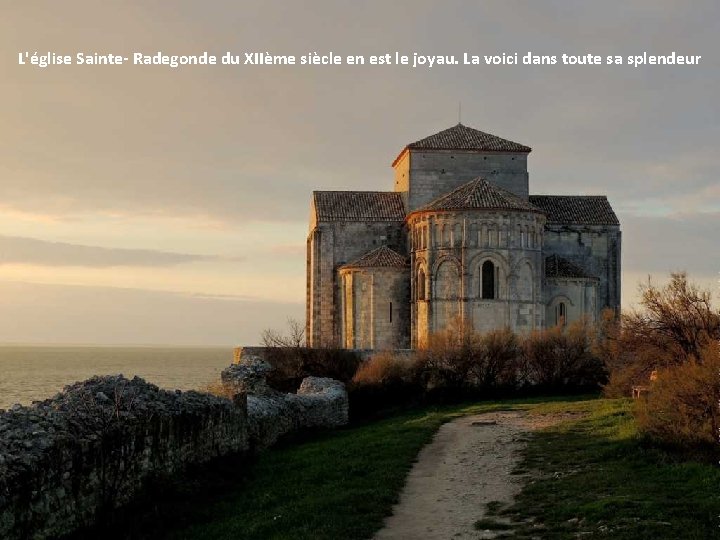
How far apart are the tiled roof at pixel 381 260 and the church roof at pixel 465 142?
19.8ft

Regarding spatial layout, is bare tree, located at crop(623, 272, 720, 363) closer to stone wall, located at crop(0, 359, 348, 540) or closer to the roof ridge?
stone wall, located at crop(0, 359, 348, 540)

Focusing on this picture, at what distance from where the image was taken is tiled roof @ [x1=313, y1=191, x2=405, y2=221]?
44406 mm

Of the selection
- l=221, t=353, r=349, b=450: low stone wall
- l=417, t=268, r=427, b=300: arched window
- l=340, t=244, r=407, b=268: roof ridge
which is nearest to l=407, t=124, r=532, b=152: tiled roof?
l=340, t=244, r=407, b=268: roof ridge

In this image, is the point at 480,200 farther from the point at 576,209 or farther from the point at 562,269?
the point at 576,209

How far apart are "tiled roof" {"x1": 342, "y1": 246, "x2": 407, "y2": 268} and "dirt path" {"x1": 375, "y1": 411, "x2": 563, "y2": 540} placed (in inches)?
758

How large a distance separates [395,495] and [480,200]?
88.8 ft

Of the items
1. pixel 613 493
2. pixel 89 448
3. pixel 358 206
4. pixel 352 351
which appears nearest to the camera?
pixel 89 448

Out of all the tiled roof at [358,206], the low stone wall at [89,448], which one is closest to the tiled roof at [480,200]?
the tiled roof at [358,206]

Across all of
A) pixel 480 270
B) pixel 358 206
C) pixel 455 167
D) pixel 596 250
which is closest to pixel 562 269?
pixel 596 250

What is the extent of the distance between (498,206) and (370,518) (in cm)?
2836

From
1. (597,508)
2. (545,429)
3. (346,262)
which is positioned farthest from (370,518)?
(346,262)

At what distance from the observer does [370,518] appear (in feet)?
37.3

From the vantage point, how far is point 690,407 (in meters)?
14.4

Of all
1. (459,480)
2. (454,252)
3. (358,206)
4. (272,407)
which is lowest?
(459,480)
